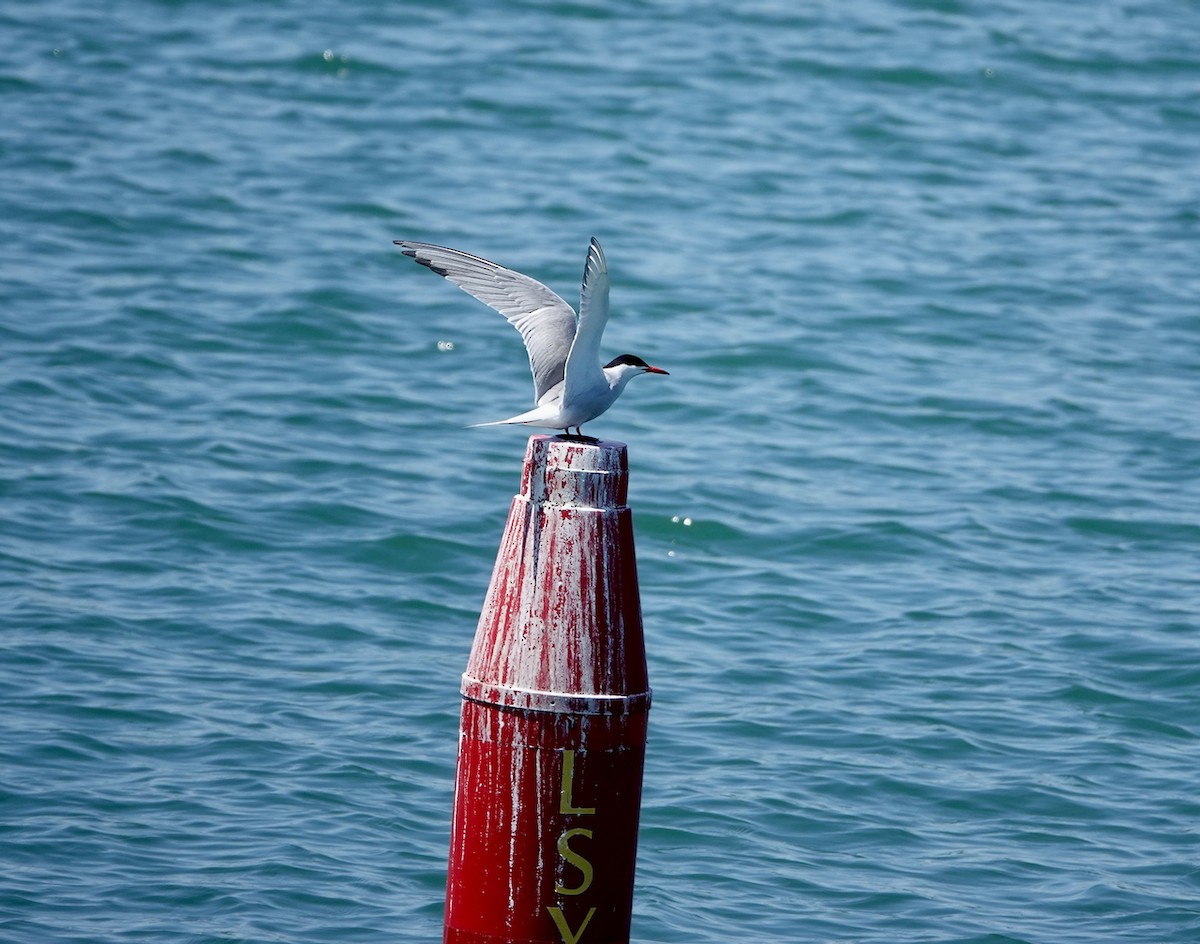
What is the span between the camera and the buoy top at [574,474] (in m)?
5.02

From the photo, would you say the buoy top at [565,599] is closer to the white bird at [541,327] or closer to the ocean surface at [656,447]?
the white bird at [541,327]

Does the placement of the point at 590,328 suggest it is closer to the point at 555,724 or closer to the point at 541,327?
the point at 541,327

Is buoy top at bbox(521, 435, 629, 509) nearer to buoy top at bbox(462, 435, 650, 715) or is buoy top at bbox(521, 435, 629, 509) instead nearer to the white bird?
buoy top at bbox(462, 435, 650, 715)

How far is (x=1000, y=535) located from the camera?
464 inches

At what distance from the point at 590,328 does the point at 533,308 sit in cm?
59

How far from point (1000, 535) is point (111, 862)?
6.69 metres

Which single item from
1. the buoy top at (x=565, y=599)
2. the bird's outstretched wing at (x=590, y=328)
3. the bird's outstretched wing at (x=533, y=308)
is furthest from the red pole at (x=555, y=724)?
the bird's outstretched wing at (x=533, y=308)

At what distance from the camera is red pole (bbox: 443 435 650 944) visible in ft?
16.2

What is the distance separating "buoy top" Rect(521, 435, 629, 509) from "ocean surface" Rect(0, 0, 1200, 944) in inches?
100

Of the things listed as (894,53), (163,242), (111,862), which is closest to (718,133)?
(894,53)

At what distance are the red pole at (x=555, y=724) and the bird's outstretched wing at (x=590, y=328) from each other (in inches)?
15.0

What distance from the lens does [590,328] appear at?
5352mm

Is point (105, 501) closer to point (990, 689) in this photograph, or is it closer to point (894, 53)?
A: point (990, 689)

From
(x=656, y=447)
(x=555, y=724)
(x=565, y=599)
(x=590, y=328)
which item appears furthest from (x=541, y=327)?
(x=656, y=447)
